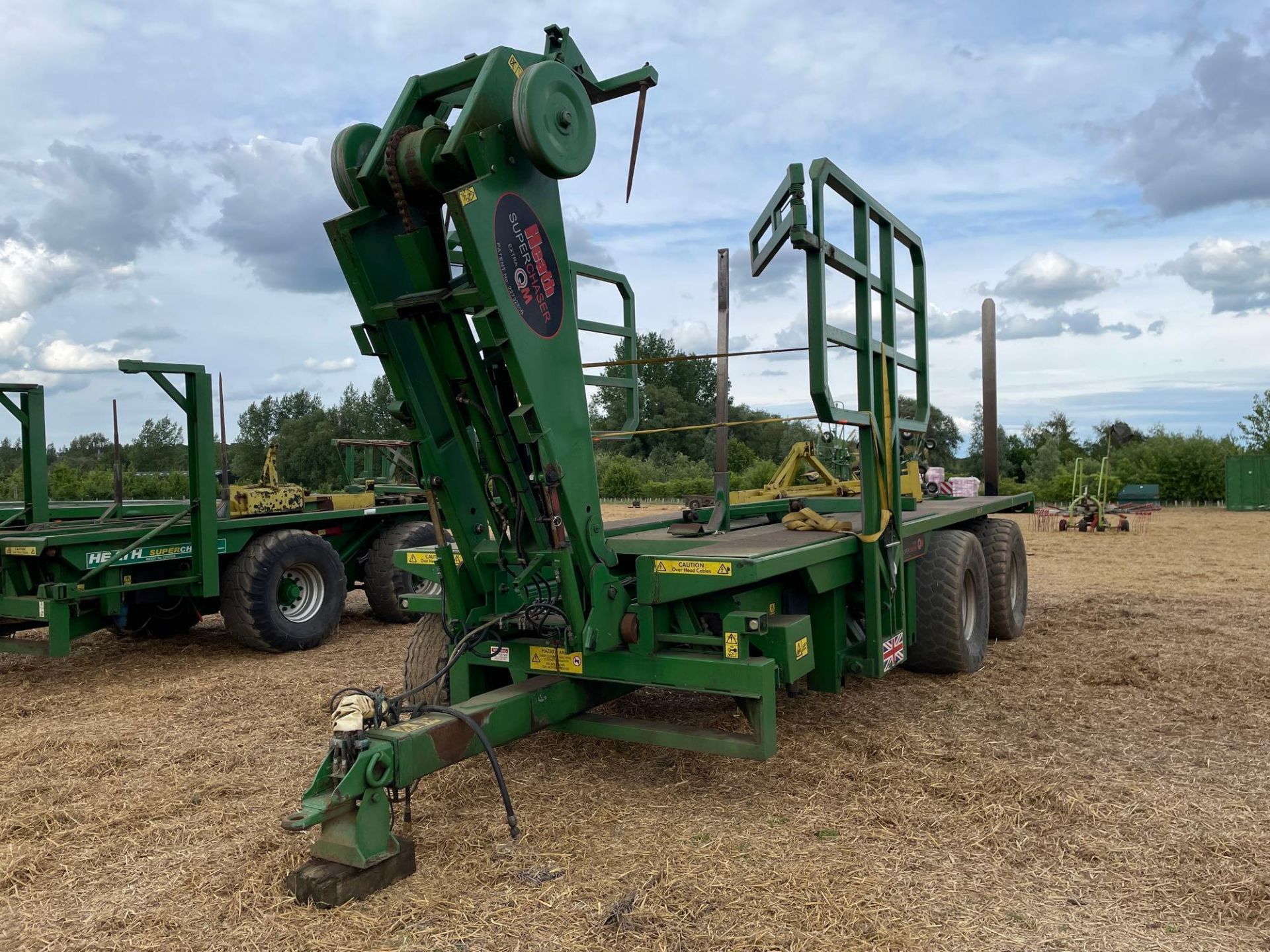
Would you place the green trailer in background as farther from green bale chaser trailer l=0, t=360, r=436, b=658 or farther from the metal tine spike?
the metal tine spike

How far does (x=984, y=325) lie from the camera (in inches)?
383

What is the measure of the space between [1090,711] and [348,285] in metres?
4.80

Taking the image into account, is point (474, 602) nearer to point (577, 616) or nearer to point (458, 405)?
point (577, 616)

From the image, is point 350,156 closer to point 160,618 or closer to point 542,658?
point 542,658

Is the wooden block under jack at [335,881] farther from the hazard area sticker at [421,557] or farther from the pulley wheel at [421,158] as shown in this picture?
the pulley wheel at [421,158]

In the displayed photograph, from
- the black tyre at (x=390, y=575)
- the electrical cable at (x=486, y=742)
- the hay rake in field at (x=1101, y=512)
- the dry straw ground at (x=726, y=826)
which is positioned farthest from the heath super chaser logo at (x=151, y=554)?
the hay rake in field at (x=1101, y=512)

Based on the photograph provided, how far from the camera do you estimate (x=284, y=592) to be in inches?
331

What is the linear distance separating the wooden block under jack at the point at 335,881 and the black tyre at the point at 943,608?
3964 millimetres

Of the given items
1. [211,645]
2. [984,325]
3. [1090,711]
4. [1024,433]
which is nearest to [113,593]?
[211,645]

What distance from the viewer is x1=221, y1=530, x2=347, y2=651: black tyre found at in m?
7.94

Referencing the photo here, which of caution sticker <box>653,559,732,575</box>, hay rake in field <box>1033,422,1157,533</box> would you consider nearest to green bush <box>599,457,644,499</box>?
hay rake in field <box>1033,422,1157,533</box>

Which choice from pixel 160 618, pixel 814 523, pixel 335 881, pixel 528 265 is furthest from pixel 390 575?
pixel 335 881

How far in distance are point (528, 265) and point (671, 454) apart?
1198 inches

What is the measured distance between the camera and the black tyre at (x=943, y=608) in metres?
6.25
